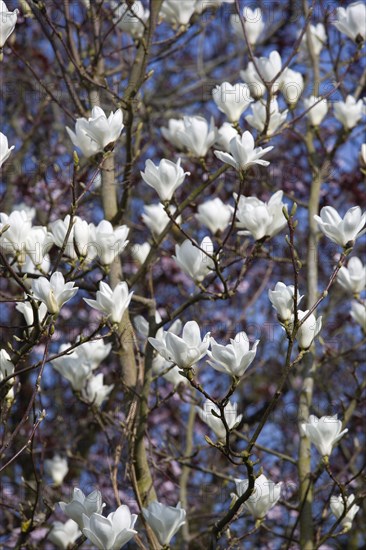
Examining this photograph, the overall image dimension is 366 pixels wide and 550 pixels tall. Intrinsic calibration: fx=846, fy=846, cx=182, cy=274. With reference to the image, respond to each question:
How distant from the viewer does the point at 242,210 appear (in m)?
2.59

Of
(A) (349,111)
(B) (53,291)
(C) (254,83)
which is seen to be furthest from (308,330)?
(A) (349,111)

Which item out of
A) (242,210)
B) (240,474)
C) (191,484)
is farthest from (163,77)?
(242,210)

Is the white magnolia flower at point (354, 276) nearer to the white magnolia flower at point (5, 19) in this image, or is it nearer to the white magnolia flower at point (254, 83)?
the white magnolia flower at point (254, 83)

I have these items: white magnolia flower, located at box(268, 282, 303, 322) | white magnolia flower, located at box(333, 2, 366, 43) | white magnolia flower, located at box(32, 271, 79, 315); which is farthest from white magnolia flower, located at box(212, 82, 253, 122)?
white magnolia flower, located at box(32, 271, 79, 315)

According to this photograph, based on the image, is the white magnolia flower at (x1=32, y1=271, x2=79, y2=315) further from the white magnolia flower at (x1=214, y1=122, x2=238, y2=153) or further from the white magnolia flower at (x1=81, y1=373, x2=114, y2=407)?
the white magnolia flower at (x1=214, y1=122, x2=238, y2=153)

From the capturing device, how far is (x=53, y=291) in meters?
2.09

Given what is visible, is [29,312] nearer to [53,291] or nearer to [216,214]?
[53,291]

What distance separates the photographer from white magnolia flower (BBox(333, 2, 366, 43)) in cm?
316

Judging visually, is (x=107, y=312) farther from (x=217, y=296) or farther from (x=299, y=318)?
(x=299, y=318)

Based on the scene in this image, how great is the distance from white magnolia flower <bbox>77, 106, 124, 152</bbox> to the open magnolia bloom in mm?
1030

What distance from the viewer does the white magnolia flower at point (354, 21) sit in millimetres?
3162

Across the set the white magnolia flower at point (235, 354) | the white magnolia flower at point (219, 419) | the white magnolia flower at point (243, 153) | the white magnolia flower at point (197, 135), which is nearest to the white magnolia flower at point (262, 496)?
the white magnolia flower at point (219, 419)

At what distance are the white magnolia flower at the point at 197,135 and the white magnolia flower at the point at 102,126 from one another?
1.43ft

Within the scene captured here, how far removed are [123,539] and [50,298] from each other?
594 mm
